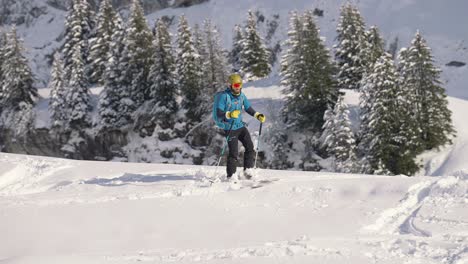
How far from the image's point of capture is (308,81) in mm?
34500

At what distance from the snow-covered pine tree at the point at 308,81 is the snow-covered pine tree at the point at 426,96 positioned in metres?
5.24

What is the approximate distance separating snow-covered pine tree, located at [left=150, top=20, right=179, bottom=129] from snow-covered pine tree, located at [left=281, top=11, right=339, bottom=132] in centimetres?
929

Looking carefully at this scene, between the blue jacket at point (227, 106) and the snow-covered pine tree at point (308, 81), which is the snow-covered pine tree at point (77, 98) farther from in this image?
the blue jacket at point (227, 106)

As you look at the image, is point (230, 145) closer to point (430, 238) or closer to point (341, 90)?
point (430, 238)

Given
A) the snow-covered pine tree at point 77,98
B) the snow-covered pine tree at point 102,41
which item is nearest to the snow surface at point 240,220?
the snow-covered pine tree at point 77,98

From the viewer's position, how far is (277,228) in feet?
20.7

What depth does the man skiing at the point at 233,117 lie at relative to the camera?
28.8 feet

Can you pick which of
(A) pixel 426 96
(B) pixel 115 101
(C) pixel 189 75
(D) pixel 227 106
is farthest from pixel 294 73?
(D) pixel 227 106

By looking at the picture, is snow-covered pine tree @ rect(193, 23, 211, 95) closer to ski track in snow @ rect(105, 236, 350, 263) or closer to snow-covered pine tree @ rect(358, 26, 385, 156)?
snow-covered pine tree @ rect(358, 26, 385, 156)

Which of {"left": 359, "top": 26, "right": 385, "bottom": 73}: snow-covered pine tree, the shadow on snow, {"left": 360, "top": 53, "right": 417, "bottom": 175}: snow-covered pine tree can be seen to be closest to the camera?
the shadow on snow

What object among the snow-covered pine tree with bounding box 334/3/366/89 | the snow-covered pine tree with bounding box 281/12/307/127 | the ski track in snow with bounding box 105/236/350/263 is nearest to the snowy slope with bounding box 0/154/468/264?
the ski track in snow with bounding box 105/236/350/263

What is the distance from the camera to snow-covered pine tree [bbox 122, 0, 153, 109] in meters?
41.3

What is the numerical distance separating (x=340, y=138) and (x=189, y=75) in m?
14.4

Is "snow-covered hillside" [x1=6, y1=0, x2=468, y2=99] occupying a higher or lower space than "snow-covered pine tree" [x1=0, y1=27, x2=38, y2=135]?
higher
